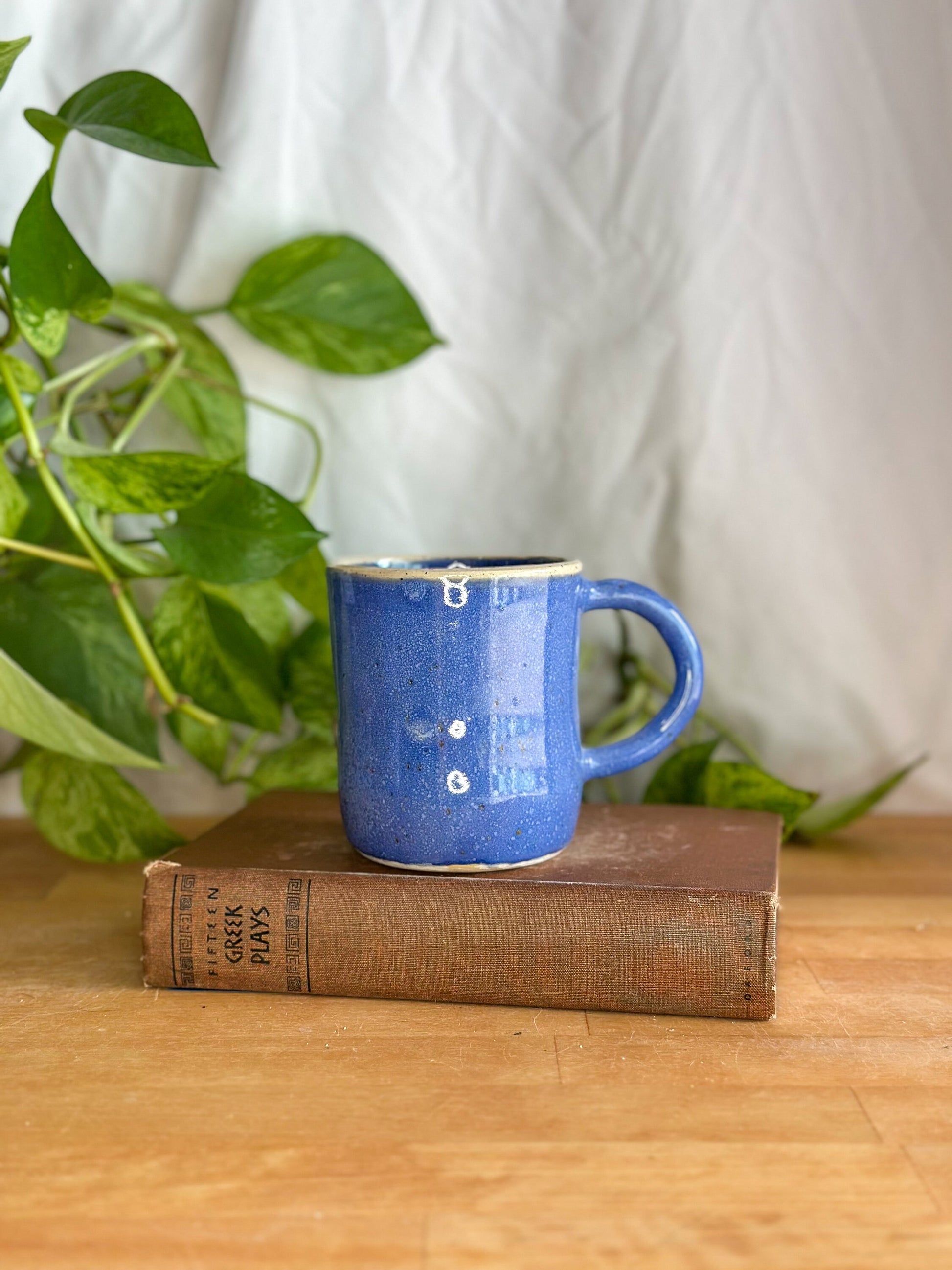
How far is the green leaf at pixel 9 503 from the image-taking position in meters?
0.64

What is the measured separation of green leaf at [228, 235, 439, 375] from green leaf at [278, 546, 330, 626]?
0.50 feet

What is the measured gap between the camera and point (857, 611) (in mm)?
824

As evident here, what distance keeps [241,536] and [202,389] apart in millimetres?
212

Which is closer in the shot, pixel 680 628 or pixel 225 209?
pixel 680 628

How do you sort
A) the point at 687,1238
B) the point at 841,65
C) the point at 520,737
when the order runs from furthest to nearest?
the point at 841,65, the point at 520,737, the point at 687,1238

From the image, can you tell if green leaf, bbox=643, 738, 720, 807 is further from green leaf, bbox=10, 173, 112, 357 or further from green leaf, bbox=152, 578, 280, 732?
green leaf, bbox=10, 173, 112, 357

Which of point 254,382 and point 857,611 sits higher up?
point 254,382

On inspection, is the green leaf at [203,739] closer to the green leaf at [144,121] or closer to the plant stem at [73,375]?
the plant stem at [73,375]

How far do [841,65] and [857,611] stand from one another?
14.7 inches

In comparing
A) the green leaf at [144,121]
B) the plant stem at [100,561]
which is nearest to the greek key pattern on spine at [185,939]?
the plant stem at [100,561]

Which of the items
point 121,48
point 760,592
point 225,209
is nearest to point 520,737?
point 760,592

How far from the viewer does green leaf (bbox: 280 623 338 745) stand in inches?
31.5

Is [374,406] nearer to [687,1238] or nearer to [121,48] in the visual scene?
[121,48]

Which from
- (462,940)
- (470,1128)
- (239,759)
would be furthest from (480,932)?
(239,759)
